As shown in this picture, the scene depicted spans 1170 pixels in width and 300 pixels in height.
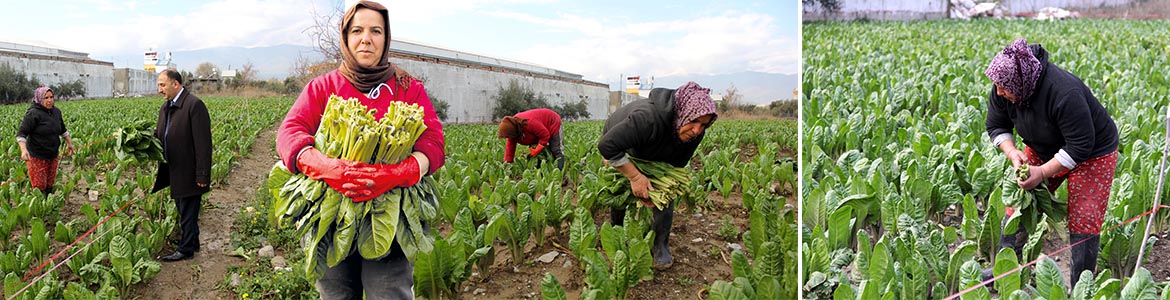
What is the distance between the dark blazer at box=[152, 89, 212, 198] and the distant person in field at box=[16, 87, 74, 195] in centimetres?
33

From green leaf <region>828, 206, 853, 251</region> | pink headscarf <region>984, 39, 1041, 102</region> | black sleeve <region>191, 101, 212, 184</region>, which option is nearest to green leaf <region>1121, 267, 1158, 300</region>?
pink headscarf <region>984, 39, 1041, 102</region>

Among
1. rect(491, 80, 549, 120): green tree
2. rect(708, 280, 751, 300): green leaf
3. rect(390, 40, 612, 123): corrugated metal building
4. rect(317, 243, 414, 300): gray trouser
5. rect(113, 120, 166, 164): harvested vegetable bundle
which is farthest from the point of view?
rect(113, 120, 166, 164): harvested vegetable bundle

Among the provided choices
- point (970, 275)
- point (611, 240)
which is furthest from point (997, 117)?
point (611, 240)

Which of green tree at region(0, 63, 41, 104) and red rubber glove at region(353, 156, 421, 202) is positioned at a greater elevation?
green tree at region(0, 63, 41, 104)

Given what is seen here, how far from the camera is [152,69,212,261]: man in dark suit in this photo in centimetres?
240

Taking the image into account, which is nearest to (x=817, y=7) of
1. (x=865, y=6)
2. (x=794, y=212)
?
(x=865, y=6)

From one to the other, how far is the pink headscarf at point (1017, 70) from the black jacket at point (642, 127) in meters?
0.86

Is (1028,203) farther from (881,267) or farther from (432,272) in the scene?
(432,272)

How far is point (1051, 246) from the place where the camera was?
9.68 ft

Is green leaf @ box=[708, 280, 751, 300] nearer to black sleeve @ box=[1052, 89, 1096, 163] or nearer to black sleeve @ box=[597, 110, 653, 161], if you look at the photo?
black sleeve @ box=[597, 110, 653, 161]

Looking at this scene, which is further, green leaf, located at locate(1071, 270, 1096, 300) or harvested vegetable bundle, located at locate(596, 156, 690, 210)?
harvested vegetable bundle, located at locate(596, 156, 690, 210)

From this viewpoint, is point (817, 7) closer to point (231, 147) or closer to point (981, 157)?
point (981, 157)

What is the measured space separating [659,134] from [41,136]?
1.98m

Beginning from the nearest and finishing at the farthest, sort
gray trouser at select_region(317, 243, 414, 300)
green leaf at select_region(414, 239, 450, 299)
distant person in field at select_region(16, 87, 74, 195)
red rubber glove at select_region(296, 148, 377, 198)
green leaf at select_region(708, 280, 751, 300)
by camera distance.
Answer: red rubber glove at select_region(296, 148, 377, 198)
gray trouser at select_region(317, 243, 414, 300)
green leaf at select_region(708, 280, 751, 300)
green leaf at select_region(414, 239, 450, 299)
distant person in field at select_region(16, 87, 74, 195)
